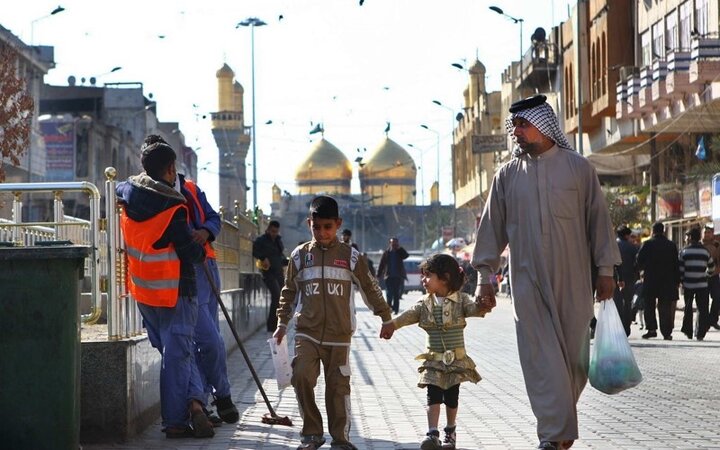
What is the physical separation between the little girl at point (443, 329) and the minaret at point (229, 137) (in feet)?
435

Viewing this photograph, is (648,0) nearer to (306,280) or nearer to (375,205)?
(306,280)

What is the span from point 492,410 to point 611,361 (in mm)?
3361

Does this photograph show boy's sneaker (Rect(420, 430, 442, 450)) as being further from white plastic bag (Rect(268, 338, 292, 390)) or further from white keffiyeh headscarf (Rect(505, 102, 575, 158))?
white keffiyeh headscarf (Rect(505, 102, 575, 158))

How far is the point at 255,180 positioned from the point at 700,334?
44.6 meters

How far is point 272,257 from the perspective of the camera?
22.4m

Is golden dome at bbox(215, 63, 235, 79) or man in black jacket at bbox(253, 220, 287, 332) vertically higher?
golden dome at bbox(215, 63, 235, 79)

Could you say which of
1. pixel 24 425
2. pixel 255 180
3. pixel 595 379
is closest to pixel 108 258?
pixel 24 425

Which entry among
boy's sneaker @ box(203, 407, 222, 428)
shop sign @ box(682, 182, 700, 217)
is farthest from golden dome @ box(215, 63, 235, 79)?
boy's sneaker @ box(203, 407, 222, 428)

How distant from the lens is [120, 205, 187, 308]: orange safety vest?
29.7ft

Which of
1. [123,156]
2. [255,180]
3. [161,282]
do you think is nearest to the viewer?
[161,282]

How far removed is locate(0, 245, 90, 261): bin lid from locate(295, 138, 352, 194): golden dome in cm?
13946

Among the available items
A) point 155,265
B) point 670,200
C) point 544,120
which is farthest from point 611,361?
point 670,200

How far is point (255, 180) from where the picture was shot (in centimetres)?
6481

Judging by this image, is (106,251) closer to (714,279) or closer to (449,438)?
(449,438)
